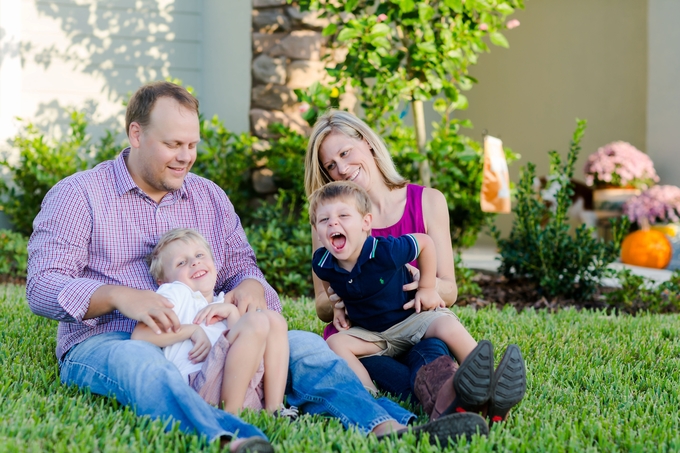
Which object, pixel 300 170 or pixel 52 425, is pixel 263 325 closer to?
pixel 52 425

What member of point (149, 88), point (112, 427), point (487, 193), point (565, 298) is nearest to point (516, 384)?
point (112, 427)

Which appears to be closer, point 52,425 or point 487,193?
point 52,425

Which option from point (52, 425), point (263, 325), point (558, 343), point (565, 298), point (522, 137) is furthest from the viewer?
point (522, 137)

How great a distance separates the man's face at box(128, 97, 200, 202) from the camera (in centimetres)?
254

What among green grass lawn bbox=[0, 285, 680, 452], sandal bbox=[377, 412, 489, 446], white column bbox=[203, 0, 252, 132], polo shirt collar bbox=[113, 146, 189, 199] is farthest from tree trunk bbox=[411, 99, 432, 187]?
sandal bbox=[377, 412, 489, 446]

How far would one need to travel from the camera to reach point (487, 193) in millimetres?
5660

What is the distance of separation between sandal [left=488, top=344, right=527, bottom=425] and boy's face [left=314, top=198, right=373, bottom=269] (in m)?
0.73

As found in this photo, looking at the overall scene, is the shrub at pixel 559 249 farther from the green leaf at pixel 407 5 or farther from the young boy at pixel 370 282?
the young boy at pixel 370 282

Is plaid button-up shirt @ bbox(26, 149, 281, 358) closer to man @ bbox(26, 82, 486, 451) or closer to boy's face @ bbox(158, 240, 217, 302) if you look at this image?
man @ bbox(26, 82, 486, 451)

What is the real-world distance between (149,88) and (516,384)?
5.29ft

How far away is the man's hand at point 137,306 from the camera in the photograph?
229 centimetres

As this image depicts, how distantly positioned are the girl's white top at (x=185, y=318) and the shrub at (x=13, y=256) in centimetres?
342

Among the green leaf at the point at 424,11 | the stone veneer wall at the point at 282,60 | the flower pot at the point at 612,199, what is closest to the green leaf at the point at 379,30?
the green leaf at the point at 424,11

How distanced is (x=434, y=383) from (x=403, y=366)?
1.23 feet
